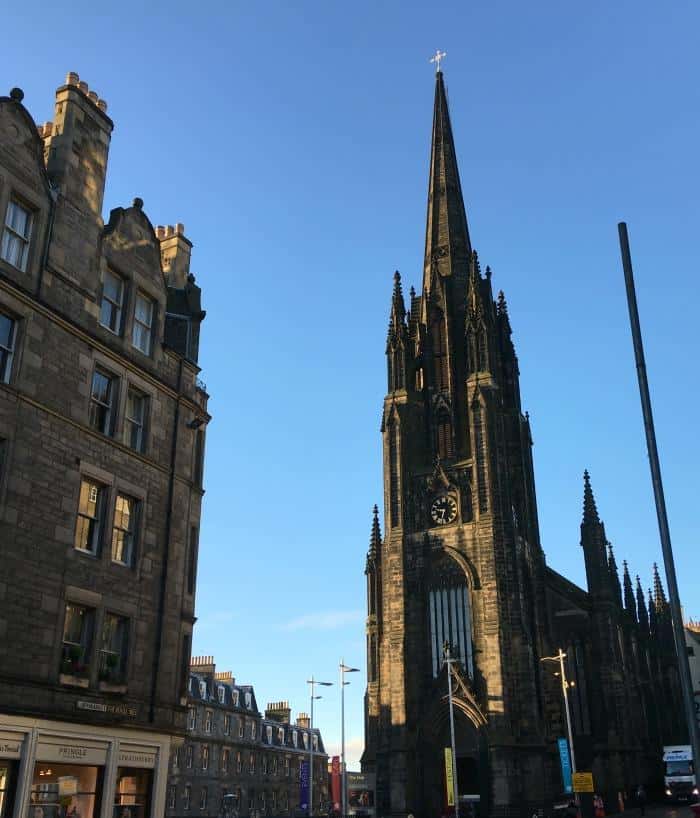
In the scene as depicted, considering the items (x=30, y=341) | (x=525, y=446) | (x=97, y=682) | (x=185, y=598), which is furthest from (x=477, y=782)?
(x=30, y=341)

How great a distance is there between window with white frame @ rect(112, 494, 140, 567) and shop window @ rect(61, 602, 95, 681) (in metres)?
1.59

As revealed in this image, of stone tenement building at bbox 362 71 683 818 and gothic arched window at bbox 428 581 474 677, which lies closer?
stone tenement building at bbox 362 71 683 818

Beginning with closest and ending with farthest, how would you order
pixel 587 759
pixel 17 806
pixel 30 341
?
pixel 17 806 → pixel 30 341 → pixel 587 759

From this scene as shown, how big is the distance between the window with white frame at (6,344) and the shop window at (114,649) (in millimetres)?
5845

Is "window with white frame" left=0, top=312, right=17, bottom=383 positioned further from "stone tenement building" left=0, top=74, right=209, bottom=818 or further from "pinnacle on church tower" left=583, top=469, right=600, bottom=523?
"pinnacle on church tower" left=583, top=469, right=600, bottom=523

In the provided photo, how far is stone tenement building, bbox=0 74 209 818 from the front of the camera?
17.2 m

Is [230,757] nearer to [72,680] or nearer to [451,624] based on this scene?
[451,624]

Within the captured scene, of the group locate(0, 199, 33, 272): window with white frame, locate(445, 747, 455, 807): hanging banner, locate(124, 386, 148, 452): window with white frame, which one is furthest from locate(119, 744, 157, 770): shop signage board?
locate(445, 747, 455, 807): hanging banner

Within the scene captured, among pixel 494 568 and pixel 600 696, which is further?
pixel 600 696

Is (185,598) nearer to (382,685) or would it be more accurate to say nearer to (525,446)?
(382,685)

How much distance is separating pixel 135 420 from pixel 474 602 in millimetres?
39534

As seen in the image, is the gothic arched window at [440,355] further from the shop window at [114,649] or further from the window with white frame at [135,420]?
the shop window at [114,649]

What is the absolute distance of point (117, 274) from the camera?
866 inches

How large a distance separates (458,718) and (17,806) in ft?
139
